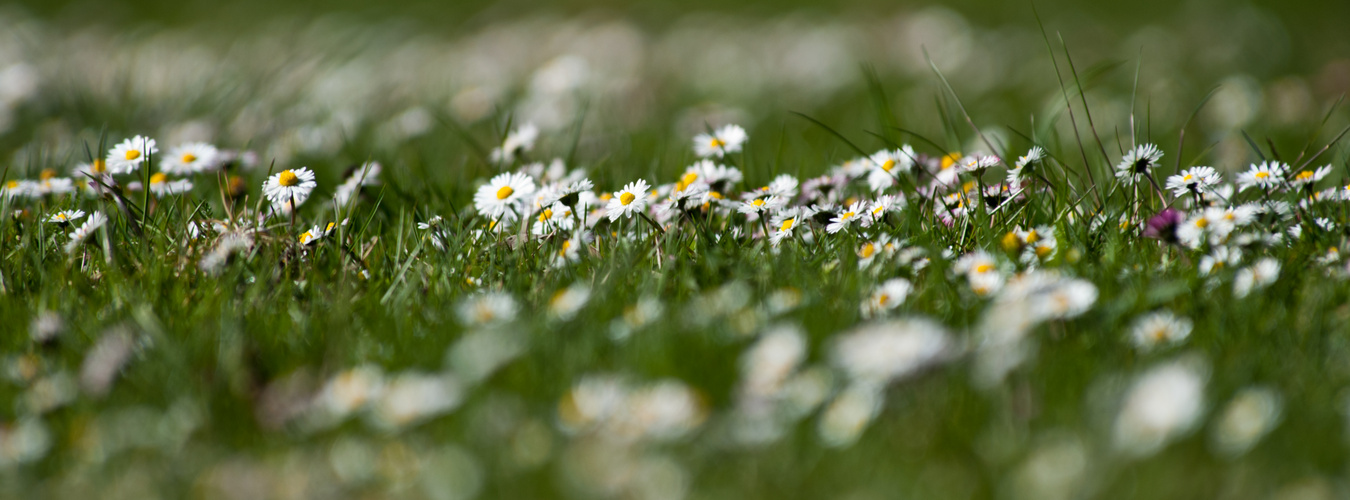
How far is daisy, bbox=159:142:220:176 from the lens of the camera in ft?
8.01

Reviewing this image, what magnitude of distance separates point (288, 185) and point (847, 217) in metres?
1.28

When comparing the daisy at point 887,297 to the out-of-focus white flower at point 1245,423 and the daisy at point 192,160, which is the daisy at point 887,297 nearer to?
the out-of-focus white flower at point 1245,423

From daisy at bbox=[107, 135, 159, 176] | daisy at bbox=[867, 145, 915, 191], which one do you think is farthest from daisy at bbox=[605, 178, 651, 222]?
daisy at bbox=[107, 135, 159, 176]

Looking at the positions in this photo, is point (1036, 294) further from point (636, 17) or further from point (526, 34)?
point (636, 17)

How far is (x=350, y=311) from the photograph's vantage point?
6.28 feet

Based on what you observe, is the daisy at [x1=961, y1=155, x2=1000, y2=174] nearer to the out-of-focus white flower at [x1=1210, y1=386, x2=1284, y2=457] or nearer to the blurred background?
the blurred background

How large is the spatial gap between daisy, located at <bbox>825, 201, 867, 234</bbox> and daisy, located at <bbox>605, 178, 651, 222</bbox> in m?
0.42

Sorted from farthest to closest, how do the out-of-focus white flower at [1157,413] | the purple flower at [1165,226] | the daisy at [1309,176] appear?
the daisy at [1309,176]
the purple flower at [1165,226]
the out-of-focus white flower at [1157,413]

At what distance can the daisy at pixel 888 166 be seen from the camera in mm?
2469

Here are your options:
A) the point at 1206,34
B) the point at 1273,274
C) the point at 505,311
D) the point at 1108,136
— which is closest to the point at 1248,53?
the point at 1206,34

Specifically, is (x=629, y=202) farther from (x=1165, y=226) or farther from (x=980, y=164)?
(x=1165, y=226)

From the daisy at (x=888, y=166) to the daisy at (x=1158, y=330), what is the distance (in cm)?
85

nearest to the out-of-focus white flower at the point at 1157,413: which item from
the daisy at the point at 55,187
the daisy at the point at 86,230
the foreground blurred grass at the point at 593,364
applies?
the foreground blurred grass at the point at 593,364

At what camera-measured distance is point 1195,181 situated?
207 centimetres
